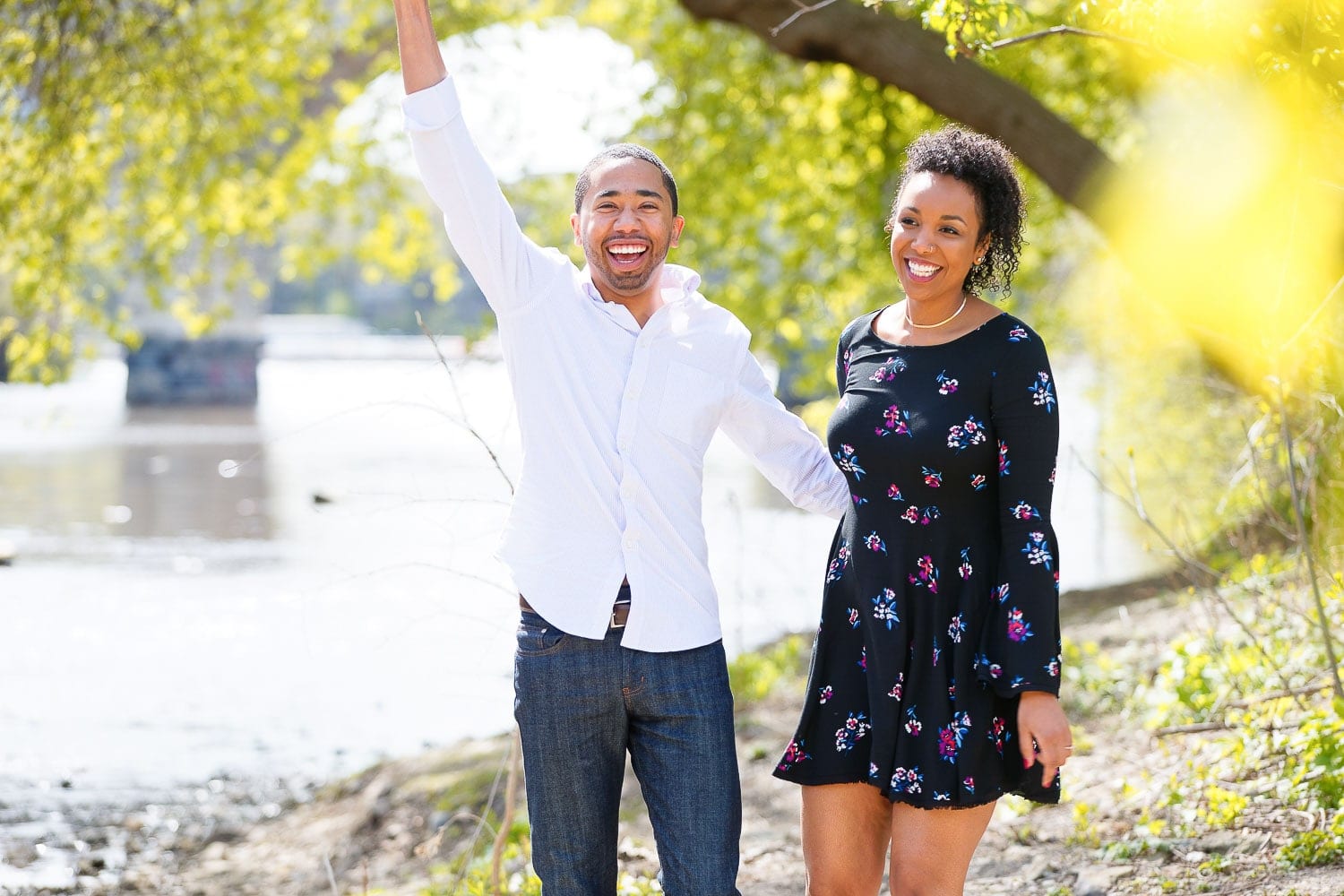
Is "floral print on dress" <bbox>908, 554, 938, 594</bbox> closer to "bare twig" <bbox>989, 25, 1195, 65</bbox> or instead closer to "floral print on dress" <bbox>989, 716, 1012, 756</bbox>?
"floral print on dress" <bbox>989, 716, 1012, 756</bbox>

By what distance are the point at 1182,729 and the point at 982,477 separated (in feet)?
7.99

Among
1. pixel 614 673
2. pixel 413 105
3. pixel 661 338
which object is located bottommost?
pixel 614 673

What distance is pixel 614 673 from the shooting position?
104 inches

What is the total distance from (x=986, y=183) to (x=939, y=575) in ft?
2.56

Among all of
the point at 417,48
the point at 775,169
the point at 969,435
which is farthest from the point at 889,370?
the point at 775,169

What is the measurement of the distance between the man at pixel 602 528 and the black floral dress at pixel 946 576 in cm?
29

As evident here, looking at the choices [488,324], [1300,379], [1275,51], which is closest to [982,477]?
[1275,51]

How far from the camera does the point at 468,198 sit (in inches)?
105

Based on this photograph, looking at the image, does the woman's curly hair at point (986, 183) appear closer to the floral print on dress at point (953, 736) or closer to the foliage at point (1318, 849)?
the floral print on dress at point (953, 736)

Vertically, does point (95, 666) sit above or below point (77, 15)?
below

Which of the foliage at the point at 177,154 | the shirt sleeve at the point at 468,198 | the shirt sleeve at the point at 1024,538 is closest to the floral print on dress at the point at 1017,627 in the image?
the shirt sleeve at the point at 1024,538

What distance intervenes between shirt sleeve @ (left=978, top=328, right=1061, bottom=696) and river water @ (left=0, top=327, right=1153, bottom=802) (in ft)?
4.91

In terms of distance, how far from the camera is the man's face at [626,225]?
274cm

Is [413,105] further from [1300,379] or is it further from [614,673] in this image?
[1300,379]
